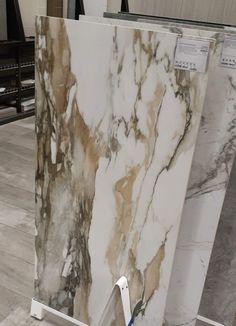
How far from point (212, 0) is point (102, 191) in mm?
2186

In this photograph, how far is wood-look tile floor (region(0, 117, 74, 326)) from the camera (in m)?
1.49

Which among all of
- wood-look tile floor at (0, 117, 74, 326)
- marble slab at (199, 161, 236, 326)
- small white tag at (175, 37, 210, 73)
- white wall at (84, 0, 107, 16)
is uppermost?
white wall at (84, 0, 107, 16)

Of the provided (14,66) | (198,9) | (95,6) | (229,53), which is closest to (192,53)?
(229,53)

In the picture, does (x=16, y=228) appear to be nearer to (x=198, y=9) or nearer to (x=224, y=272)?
(x=224, y=272)

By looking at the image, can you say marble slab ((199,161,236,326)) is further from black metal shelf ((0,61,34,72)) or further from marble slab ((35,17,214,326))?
black metal shelf ((0,61,34,72))

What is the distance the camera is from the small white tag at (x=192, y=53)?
32.3 inches

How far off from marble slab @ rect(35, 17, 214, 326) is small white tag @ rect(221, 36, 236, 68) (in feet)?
0.28

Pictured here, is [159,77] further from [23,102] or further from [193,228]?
[23,102]

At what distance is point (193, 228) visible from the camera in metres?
1.06

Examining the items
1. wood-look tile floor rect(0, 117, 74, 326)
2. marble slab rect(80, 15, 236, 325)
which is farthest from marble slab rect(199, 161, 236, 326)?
wood-look tile floor rect(0, 117, 74, 326)

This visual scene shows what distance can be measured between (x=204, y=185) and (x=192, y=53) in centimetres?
39

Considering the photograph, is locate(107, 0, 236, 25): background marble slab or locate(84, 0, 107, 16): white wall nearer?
locate(107, 0, 236, 25): background marble slab

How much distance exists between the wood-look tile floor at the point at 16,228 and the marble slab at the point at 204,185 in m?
0.63

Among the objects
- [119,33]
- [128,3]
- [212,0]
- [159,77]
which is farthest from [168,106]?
[128,3]
